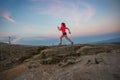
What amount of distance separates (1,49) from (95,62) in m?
13.6

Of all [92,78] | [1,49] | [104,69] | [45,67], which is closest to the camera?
[92,78]

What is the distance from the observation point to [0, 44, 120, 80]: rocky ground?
363 inches

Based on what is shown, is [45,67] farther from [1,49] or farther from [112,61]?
[1,49]

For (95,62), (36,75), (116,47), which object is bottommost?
(36,75)

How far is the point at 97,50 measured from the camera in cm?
1353

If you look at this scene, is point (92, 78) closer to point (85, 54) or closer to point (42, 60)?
point (85, 54)

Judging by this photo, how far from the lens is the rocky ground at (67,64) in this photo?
9.21 metres

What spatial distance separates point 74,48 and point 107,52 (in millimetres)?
2907

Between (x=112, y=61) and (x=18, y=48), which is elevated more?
(x=18, y=48)

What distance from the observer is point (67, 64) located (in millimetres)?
12094

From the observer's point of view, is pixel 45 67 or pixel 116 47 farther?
pixel 116 47

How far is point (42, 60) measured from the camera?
13633 mm

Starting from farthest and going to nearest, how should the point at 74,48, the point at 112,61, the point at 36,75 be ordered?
the point at 74,48 < the point at 36,75 < the point at 112,61

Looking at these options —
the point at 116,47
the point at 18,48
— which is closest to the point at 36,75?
the point at 116,47
